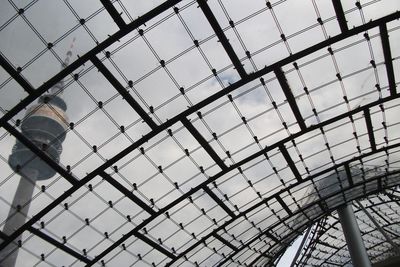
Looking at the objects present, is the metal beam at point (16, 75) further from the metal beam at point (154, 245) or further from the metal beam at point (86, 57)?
the metal beam at point (154, 245)

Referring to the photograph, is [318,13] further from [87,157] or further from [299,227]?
[299,227]

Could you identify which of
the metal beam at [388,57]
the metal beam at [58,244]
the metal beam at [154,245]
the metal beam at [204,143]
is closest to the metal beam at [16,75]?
the metal beam at [204,143]

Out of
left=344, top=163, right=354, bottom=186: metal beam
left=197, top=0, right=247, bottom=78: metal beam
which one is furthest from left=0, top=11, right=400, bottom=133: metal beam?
left=344, top=163, right=354, bottom=186: metal beam

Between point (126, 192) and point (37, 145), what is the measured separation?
6487mm

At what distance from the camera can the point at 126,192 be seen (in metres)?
27.1

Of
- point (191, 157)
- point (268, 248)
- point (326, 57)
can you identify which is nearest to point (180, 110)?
point (191, 157)

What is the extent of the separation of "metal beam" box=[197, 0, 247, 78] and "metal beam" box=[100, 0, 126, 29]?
368 cm

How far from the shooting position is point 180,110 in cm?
2369

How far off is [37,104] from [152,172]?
8.43 metres

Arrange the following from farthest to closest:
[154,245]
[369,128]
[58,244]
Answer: [154,245], [369,128], [58,244]

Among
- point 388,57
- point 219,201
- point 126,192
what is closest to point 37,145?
point 126,192

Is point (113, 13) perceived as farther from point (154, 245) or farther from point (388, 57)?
point (154, 245)

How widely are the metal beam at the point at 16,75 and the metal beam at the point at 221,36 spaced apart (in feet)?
29.8

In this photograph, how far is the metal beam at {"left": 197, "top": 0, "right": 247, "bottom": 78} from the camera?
19.7 meters
